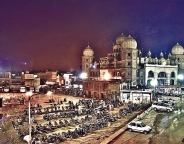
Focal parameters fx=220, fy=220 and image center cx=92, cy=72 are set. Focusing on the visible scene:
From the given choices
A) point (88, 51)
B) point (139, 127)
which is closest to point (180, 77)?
point (88, 51)

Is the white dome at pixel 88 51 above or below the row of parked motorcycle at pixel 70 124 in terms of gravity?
above

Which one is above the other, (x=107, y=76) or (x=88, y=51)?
(x=88, y=51)

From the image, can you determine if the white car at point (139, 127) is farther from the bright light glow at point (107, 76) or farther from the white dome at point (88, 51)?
the white dome at point (88, 51)

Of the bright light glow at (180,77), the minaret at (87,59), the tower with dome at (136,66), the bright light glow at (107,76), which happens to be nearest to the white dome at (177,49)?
the tower with dome at (136,66)

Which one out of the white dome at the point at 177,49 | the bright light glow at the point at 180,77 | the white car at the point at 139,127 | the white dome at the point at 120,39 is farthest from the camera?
the white dome at the point at 177,49

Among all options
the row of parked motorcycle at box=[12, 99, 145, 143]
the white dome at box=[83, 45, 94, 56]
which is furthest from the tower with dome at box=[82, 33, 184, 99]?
the row of parked motorcycle at box=[12, 99, 145, 143]

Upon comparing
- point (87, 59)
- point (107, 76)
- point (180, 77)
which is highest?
point (87, 59)

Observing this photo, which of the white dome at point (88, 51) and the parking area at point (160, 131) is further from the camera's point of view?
the white dome at point (88, 51)

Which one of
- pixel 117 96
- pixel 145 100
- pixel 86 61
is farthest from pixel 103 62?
pixel 145 100

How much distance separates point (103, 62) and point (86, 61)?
11535mm

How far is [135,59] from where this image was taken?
2312 inches

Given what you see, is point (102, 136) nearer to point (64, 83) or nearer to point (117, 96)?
point (117, 96)

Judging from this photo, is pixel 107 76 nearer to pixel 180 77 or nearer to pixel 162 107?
pixel 180 77

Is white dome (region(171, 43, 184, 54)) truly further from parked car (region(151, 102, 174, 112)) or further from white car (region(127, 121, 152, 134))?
white car (region(127, 121, 152, 134))
